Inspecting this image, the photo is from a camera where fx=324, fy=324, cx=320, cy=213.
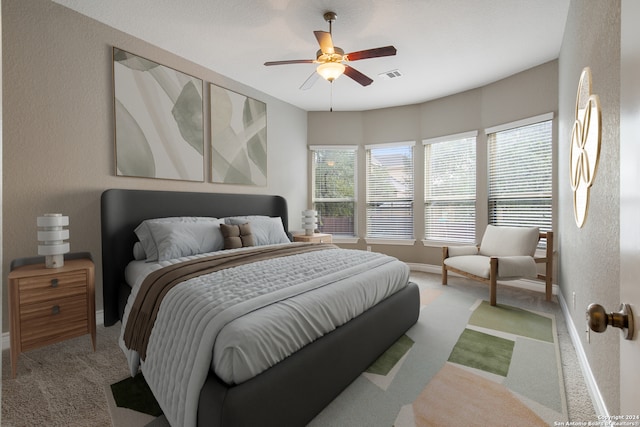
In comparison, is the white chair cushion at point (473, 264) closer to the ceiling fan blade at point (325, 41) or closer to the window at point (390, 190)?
the window at point (390, 190)

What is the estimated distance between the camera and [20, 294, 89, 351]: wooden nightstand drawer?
2.31 metres

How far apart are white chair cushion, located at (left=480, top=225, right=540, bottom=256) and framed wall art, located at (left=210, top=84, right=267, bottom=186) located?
3151 mm

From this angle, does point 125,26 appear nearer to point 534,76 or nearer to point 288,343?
point 288,343

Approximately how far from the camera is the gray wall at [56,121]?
8.57ft

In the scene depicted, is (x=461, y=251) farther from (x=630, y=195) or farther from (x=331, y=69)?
(x=630, y=195)

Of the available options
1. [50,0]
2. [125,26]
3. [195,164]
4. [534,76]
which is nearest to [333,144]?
[195,164]

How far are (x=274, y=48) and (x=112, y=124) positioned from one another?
5.96ft

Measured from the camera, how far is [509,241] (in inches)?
154

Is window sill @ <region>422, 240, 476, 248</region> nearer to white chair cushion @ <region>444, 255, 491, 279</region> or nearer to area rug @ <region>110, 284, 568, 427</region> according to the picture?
white chair cushion @ <region>444, 255, 491, 279</region>

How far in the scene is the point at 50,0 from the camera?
2.75 meters

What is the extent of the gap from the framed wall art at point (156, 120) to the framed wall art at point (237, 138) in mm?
202

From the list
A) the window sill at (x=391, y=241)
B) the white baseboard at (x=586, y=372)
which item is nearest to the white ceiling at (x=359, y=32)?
the window sill at (x=391, y=241)

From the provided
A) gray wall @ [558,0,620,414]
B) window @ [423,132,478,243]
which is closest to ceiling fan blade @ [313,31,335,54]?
gray wall @ [558,0,620,414]

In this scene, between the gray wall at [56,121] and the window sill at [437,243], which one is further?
the window sill at [437,243]
